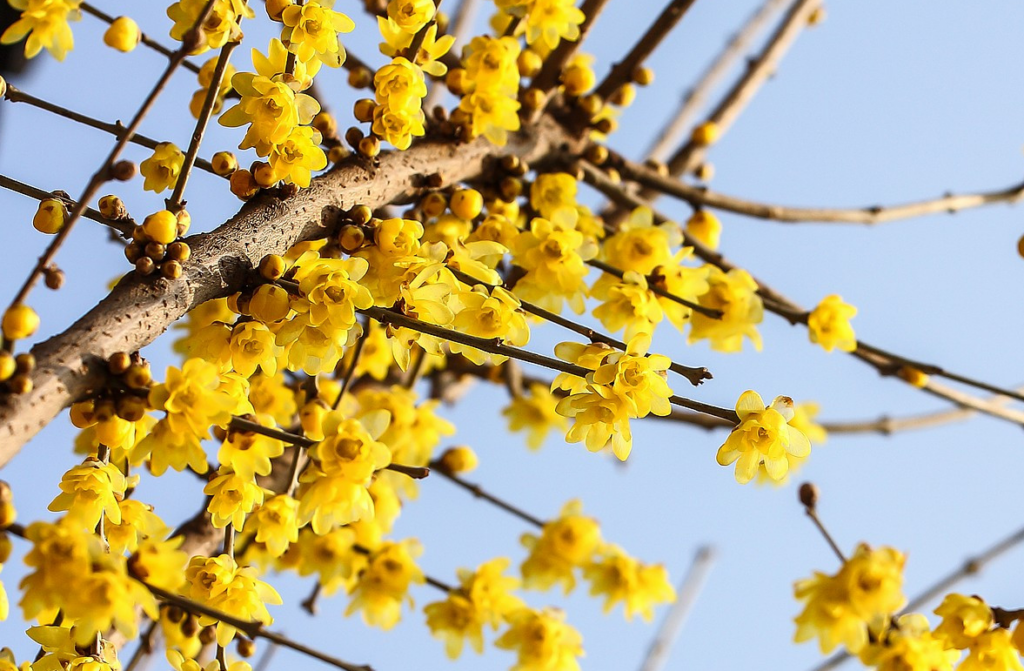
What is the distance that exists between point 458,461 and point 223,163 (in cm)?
115

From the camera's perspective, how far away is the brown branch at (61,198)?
1234 millimetres

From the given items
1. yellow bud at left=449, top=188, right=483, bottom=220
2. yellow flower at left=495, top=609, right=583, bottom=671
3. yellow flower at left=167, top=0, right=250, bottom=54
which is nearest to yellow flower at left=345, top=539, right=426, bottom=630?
yellow flower at left=495, top=609, right=583, bottom=671

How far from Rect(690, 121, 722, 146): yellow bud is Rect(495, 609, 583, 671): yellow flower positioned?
5.06ft

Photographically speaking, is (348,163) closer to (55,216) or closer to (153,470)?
(55,216)

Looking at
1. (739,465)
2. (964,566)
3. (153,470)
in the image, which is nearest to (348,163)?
(153,470)

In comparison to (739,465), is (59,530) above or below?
below

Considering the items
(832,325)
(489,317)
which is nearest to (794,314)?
(832,325)

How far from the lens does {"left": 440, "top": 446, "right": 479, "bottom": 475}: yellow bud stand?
2355mm

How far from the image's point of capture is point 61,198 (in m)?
1.31

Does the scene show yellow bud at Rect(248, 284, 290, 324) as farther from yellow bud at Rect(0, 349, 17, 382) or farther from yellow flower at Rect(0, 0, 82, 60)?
yellow flower at Rect(0, 0, 82, 60)

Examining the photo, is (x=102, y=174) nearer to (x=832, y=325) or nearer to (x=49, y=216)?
(x=49, y=216)

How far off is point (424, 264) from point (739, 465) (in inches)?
21.2

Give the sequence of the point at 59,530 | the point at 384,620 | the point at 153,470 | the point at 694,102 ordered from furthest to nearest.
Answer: the point at 694,102 → the point at 384,620 → the point at 153,470 → the point at 59,530

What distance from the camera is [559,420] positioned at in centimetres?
268
